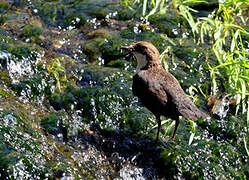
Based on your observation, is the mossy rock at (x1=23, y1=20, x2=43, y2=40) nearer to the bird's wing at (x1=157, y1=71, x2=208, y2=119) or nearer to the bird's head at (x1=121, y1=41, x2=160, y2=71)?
the bird's head at (x1=121, y1=41, x2=160, y2=71)

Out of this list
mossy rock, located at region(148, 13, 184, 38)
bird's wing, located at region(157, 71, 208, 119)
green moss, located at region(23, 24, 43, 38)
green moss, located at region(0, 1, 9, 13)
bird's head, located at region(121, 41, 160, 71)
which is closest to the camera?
bird's wing, located at region(157, 71, 208, 119)

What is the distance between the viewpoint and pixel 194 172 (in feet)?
14.8

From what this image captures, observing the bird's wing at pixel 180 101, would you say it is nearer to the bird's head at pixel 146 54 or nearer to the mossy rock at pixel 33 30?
the bird's head at pixel 146 54

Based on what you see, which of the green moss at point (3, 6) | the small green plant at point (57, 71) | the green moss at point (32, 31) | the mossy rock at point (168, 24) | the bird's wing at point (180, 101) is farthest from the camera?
the mossy rock at point (168, 24)

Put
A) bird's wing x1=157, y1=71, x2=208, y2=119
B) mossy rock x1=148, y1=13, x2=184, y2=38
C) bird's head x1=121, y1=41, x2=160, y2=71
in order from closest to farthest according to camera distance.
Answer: bird's wing x1=157, y1=71, x2=208, y2=119 < bird's head x1=121, y1=41, x2=160, y2=71 < mossy rock x1=148, y1=13, x2=184, y2=38

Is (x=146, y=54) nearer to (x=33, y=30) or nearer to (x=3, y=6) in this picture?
(x=33, y=30)

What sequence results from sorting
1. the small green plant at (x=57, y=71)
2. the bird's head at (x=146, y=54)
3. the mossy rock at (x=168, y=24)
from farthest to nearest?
the mossy rock at (x=168, y=24)
the small green plant at (x=57, y=71)
the bird's head at (x=146, y=54)

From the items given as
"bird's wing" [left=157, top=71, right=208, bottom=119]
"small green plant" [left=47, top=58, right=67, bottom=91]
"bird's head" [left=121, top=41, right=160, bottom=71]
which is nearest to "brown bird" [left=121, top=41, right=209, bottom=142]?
"bird's wing" [left=157, top=71, right=208, bottom=119]

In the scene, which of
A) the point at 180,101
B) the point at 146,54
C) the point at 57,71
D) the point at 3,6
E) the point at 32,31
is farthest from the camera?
the point at 3,6

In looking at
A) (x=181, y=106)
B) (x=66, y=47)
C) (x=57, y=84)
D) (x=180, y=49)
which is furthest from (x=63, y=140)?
(x=180, y=49)

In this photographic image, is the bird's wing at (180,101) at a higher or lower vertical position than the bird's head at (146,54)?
lower

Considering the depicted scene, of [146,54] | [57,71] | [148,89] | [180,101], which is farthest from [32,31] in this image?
[180,101]

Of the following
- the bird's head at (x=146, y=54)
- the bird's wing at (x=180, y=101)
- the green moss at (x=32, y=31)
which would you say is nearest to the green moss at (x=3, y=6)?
the green moss at (x=32, y=31)

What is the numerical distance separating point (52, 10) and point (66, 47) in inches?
51.0
